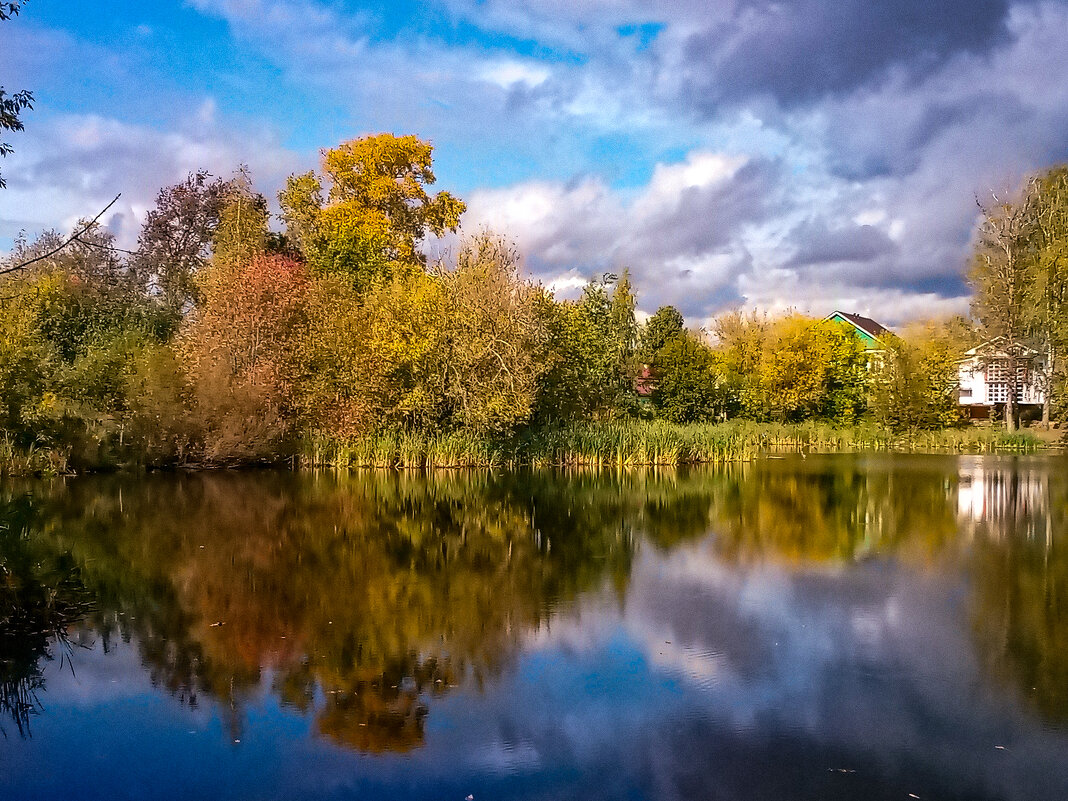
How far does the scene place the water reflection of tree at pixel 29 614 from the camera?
298 inches

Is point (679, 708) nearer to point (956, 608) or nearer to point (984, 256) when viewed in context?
point (956, 608)

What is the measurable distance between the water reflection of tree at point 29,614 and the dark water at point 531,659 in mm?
43

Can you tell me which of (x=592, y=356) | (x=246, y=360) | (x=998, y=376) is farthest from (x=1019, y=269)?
(x=246, y=360)

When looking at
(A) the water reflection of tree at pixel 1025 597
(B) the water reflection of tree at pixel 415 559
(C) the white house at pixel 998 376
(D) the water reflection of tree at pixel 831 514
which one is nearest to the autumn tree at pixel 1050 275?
(C) the white house at pixel 998 376

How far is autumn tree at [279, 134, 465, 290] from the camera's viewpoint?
3612 centimetres

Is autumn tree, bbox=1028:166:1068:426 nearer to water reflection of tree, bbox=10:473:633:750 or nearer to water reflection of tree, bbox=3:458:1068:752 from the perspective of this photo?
water reflection of tree, bbox=3:458:1068:752

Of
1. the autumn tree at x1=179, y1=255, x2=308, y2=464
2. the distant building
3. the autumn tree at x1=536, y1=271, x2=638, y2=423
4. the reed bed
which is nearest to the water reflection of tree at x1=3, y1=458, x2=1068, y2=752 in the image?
the reed bed

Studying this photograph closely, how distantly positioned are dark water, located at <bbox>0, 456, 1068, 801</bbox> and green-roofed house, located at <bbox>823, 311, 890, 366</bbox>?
96.7ft

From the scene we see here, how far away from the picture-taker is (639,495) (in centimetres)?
2241

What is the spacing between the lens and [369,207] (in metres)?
38.7

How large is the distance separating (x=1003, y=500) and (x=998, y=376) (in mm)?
31982

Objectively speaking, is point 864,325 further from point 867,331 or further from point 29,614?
point 29,614

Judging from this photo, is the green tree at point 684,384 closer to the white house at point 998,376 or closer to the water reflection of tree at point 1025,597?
the white house at point 998,376

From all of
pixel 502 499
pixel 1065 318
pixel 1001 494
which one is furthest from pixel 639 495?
pixel 1065 318
